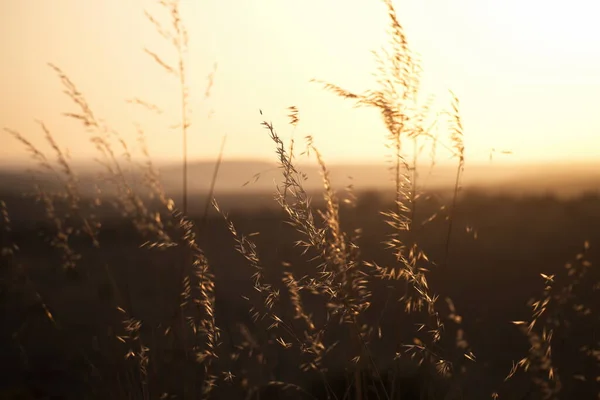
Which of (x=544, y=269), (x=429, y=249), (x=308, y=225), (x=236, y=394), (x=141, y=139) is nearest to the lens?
(x=308, y=225)

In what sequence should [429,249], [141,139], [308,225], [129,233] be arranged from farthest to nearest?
[129,233] → [429,249] → [141,139] → [308,225]

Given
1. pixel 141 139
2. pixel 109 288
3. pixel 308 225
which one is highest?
pixel 141 139

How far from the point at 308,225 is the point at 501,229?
256 inches

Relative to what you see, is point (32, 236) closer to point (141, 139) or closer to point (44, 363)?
point (44, 363)

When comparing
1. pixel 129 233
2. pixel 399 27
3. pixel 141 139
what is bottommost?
pixel 129 233

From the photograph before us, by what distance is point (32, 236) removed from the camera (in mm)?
7902

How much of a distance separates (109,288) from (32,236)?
4802 millimetres

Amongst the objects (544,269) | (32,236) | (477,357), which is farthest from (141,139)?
(32,236)

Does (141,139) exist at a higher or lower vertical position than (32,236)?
higher

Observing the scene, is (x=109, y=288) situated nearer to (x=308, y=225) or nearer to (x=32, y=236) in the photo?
(x=308, y=225)

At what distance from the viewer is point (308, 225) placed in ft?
6.45

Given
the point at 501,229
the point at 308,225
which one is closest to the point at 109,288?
the point at 308,225

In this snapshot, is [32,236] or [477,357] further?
[32,236]

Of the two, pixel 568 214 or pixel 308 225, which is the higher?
pixel 308 225
